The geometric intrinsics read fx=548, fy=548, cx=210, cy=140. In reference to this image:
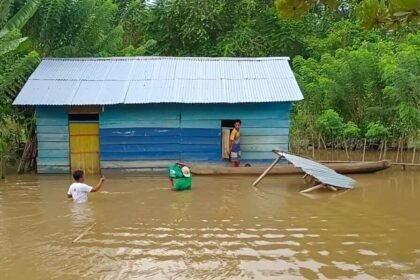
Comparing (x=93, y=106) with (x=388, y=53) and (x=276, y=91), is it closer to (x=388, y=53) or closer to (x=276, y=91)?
(x=276, y=91)

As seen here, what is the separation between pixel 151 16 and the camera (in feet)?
81.3

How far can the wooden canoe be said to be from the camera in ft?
46.2

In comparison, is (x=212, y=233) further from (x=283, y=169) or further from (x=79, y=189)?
(x=283, y=169)

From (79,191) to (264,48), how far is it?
15368 mm

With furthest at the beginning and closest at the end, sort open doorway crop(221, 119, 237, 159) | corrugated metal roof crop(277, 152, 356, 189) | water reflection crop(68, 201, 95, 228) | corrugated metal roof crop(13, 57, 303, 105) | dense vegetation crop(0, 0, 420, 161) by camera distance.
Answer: dense vegetation crop(0, 0, 420, 161) → open doorway crop(221, 119, 237, 159) → corrugated metal roof crop(13, 57, 303, 105) → corrugated metal roof crop(277, 152, 356, 189) → water reflection crop(68, 201, 95, 228)

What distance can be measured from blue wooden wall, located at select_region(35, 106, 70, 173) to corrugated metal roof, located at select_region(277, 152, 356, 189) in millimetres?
6311

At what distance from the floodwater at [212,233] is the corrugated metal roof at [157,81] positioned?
2.84 metres

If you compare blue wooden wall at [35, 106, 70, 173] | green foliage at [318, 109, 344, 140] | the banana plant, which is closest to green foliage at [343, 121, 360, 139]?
green foliage at [318, 109, 344, 140]

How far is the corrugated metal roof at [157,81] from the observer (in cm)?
1480

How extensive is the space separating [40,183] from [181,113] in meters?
4.19

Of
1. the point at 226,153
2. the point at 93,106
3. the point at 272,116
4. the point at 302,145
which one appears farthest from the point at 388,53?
the point at 93,106

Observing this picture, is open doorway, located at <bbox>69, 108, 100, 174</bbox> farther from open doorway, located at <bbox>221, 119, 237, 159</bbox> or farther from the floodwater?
open doorway, located at <bbox>221, 119, 237, 159</bbox>

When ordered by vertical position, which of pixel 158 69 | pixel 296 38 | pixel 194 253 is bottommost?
pixel 194 253

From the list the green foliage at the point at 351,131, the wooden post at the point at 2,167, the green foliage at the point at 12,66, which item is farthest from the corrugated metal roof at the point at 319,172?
the wooden post at the point at 2,167
